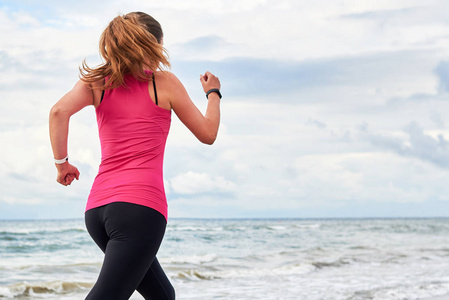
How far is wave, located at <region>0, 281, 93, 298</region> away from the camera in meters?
6.94

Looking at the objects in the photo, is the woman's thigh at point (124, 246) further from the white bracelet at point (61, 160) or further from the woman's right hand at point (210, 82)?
the woman's right hand at point (210, 82)

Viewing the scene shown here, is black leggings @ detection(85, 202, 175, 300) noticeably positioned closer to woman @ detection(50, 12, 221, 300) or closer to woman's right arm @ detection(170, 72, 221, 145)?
woman @ detection(50, 12, 221, 300)

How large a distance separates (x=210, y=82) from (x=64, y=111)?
56 centimetres

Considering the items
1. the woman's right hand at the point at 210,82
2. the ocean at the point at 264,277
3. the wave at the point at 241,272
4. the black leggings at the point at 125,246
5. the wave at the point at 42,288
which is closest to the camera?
the black leggings at the point at 125,246

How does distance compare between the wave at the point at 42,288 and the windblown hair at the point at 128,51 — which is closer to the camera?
the windblown hair at the point at 128,51

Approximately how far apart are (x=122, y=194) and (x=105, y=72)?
438 mm

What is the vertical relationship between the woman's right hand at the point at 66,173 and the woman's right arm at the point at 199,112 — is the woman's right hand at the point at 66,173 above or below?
below

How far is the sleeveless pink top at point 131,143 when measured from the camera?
1.78 metres

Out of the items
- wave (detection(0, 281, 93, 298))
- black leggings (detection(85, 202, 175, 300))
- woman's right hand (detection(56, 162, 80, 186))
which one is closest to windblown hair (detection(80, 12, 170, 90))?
woman's right hand (detection(56, 162, 80, 186))

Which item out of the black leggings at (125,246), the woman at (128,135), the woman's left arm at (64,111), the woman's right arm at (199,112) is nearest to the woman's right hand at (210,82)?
the woman's right arm at (199,112)

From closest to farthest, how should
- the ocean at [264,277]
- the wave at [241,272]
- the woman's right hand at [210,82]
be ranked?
the woman's right hand at [210,82] < the ocean at [264,277] < the wave at [241,272]

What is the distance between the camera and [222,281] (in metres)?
8.25

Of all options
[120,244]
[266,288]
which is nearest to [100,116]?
[120,244]

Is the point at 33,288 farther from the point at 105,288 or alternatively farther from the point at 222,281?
the point at 105,288
